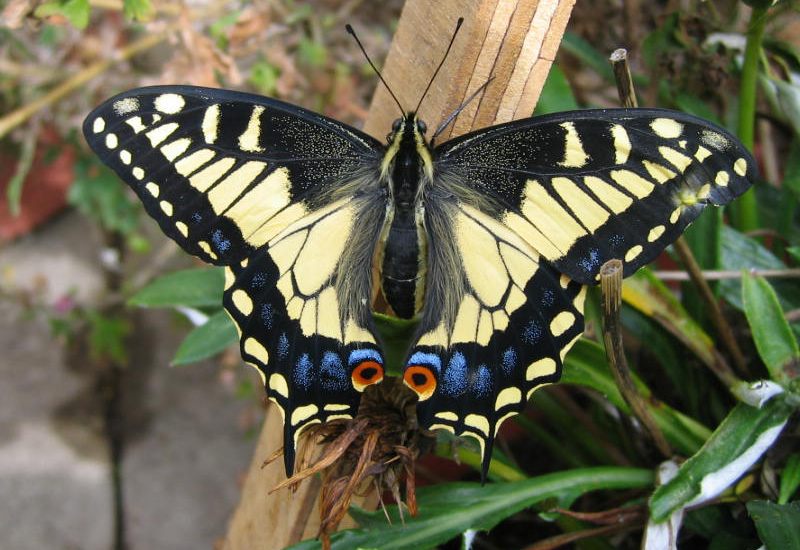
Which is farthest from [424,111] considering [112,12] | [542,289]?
[112,12]

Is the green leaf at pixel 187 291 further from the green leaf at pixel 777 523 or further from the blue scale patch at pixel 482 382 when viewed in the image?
the green leaf at pixel 777 523

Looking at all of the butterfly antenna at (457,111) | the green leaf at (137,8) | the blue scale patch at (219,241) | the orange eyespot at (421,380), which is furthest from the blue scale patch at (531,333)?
the green leaf at (137,8)

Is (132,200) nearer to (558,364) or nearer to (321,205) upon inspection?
(321,205)

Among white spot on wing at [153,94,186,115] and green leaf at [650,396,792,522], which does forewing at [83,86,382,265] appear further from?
green leaf at [650,396,792,522]

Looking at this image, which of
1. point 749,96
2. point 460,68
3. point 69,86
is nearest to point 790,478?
point 749,96

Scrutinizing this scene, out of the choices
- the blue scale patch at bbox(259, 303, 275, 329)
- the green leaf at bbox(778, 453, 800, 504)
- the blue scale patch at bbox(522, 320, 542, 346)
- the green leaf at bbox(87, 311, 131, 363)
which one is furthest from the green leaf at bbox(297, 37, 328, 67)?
the green leaf at bbox(778, 453, 800, 504)
